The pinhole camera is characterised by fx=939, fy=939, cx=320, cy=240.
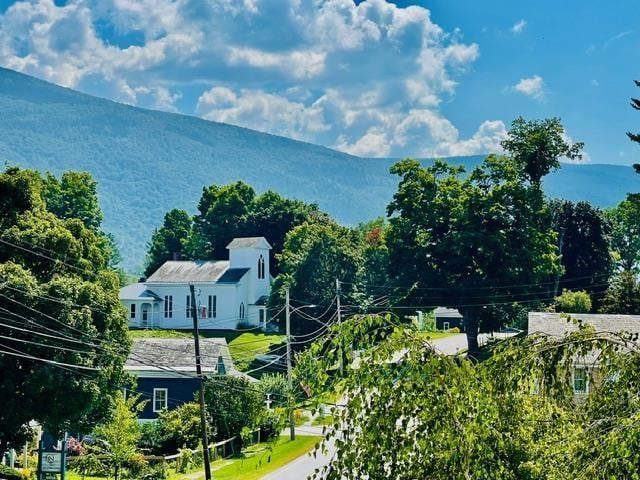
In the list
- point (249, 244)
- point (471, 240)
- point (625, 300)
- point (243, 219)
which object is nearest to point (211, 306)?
point (249, 244)

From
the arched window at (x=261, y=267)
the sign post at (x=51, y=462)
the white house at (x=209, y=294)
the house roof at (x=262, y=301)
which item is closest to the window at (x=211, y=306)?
the white house at (x=209, y=294)

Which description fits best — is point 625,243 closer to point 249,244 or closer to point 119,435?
point 249,244

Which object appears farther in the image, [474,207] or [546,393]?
[474,207]

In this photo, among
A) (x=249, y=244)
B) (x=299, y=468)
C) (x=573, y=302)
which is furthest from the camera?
(x=249, y=244)

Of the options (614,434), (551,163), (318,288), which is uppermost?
(551,163)

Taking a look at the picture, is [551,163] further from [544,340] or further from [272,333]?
[544,340]

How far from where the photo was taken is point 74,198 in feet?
308

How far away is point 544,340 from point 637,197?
4636cm

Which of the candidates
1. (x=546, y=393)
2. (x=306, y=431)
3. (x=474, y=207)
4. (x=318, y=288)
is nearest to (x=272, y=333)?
(x=318, y=288)

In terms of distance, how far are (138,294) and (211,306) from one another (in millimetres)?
6616

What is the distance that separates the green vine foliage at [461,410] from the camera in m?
7.42

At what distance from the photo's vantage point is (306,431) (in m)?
49.3

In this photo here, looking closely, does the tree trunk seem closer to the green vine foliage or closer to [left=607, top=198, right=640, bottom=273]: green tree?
[left=607, top=198, right=640, bottom=273]: green tree

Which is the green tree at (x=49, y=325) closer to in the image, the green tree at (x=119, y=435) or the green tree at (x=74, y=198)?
the green tree at (x=119, y=435)
